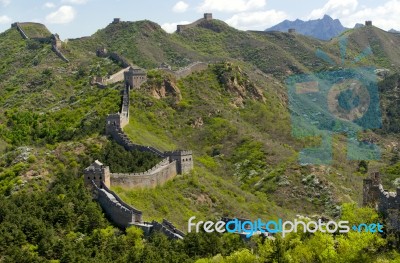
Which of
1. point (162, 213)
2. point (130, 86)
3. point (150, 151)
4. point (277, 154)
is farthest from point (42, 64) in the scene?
point (162, 213)

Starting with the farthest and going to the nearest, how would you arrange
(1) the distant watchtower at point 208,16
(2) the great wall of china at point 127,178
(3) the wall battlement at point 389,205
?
1. (1) the distant watchtower at point 208,16
2. (2) the great wall of china at point 127,178
3. (3) the wall battlement at point 389,205

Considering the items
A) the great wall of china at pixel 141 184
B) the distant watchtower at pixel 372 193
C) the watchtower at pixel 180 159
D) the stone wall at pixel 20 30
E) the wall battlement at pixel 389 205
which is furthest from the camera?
the stone wall at pixel 20 30

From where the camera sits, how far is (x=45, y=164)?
54.8 m

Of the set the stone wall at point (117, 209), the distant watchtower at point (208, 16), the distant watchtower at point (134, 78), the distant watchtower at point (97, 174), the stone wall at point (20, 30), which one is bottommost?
the stone wall at point (117, 209)

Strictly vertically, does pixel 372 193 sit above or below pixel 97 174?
below

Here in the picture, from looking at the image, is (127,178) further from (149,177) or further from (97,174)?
(97,174)

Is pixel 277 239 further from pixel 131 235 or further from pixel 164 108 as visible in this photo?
pixel 164 108

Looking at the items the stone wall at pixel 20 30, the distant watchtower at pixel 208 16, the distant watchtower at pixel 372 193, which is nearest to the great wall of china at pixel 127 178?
the distant watchtower at pixel 372 193

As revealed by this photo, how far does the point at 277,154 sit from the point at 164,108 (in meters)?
13.8

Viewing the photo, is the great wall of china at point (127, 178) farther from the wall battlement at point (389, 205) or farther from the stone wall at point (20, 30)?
the stone wall at point (20, 30)

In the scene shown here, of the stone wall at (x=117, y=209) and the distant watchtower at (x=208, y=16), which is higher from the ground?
the distant watchtower at (x=208, y=16)

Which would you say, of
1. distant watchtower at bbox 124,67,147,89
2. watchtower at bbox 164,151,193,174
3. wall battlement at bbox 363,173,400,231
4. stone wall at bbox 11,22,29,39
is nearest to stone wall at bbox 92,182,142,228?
watchtower at bbox 164,151,193,174

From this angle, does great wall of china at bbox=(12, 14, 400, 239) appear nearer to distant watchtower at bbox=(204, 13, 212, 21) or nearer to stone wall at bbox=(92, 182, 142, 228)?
stone wall at bbox=(92, 182, 142, 228)

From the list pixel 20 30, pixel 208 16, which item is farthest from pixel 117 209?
pixel 208 16
